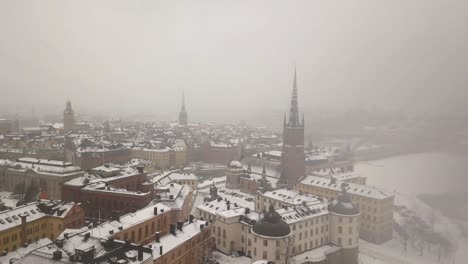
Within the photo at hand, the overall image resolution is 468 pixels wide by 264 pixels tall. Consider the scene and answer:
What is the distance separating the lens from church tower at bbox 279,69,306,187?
67438mm

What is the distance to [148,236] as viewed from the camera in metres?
39.1

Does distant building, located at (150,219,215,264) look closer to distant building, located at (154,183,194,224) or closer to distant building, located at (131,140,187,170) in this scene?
distant building, located at (154,183,194,224)

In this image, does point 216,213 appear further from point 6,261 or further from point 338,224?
point 6,261

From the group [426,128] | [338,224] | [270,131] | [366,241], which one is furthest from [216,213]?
[270,131]

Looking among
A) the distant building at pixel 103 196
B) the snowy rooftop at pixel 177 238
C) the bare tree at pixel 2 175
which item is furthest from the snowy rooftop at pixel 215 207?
the bare tree at pixel 2 175

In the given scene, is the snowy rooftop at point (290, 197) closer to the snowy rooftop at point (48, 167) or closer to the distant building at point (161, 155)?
the snowy rooftop at point (48, 167)

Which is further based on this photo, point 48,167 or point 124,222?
point 48,167

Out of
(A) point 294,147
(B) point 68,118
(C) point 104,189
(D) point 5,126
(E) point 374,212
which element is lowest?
(E) point 374,212

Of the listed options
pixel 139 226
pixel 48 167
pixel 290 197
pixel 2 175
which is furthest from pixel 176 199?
pixel 2 175

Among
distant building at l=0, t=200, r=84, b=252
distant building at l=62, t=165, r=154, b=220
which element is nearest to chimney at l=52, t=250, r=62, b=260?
distant building at l=0, t=200, r=84, b=252

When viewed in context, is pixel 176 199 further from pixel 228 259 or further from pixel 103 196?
pixel 228 259

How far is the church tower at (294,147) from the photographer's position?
67.4 meters

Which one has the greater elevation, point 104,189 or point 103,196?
point 104,189

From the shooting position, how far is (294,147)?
68000 millimetres
